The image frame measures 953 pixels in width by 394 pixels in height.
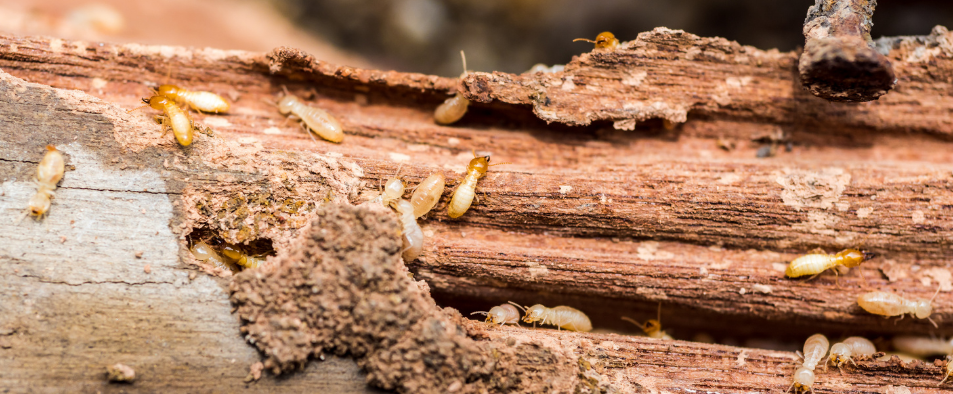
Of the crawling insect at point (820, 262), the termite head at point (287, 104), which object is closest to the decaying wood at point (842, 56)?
the crawling insect at point (820, 262)

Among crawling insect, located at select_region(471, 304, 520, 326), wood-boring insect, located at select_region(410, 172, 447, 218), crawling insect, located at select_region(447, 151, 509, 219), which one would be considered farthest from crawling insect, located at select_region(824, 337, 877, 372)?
wood-boring insect, located at select_region(410, 172, 447, 218)

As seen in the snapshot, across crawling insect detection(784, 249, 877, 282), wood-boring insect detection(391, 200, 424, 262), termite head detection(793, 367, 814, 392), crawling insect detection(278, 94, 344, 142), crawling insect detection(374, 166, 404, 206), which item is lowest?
termite head detection(793, 367, 814, 392)

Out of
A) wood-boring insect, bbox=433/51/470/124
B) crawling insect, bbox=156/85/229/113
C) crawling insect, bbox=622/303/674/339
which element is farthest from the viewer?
crawling insect, bbox=622/303/674/339

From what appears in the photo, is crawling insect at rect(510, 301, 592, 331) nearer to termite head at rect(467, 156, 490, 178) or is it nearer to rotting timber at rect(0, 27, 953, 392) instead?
rotting timber at rect(0, 27, 953, 392)

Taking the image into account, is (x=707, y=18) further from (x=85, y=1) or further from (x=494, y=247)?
(x=85, y=1)

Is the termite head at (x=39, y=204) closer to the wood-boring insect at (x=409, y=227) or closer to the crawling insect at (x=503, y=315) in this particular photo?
the wood-boring insect at (x=409, y=227)

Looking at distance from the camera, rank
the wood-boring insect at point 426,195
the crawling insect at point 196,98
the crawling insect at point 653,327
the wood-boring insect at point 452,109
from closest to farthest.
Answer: the wood-boring insect at point 426,195
the crawling insect at point 196,98
the wood-boring insect at point 452,109
the crawling insect at point 653,327

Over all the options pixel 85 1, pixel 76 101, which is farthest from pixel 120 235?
pixel 85 1
